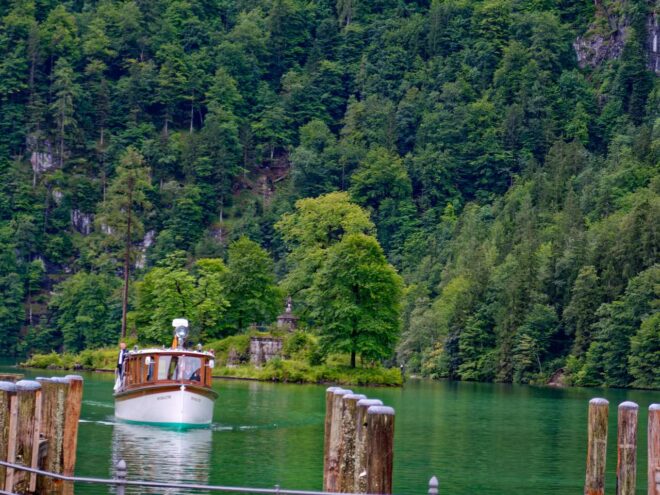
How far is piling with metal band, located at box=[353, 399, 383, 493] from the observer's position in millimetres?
27859

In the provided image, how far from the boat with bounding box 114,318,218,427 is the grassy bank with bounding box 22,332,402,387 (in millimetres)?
42324

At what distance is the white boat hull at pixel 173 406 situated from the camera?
192ft

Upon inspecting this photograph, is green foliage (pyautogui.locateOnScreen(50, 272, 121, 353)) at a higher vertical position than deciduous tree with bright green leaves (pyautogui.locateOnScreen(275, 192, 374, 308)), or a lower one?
lower

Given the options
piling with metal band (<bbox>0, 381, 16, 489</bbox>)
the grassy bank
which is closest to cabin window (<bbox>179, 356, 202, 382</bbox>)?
piling with metal band (<bbox>0, 381, 16, 489</bbox>)

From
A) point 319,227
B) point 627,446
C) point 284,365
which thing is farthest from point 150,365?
point 319,227

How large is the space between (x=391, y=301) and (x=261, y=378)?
36.5ft

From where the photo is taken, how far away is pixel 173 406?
58.7 metres

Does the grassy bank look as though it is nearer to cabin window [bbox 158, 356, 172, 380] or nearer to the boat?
the boat

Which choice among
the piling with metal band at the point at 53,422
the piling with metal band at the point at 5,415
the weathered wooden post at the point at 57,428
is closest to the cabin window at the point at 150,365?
the weathered wooden post at the point at 57,428

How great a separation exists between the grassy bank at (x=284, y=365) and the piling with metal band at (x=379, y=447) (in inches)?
3015

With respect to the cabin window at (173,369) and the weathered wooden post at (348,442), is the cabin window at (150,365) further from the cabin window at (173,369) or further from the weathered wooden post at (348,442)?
the weathered wooden post at (348,442)

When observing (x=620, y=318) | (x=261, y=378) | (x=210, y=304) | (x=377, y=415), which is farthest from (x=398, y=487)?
(x=620, y=318)

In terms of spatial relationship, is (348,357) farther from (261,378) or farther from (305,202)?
(305,202)

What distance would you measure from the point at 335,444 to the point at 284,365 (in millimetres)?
78875
